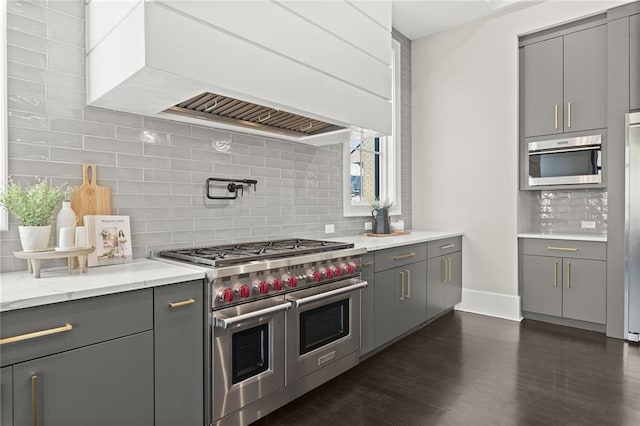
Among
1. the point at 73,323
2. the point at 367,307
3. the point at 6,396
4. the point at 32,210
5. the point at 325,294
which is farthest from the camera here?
the point at 367,307

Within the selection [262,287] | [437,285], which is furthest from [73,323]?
[437,285]

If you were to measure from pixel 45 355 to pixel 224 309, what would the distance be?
0.74 m

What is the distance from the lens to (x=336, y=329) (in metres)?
2.61

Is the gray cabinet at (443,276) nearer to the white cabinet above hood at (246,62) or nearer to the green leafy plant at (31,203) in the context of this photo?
the white cabinet above hood at (246,62)

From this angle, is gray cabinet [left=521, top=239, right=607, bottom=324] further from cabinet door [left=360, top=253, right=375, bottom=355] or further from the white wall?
cabinet door [left=360, top=253, right=375, bottom=355]

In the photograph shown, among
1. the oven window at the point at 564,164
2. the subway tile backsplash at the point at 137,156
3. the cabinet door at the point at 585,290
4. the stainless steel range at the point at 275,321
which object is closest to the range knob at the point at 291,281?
the stainless steel range at the point at 275,321

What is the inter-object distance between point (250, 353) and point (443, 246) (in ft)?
8.38

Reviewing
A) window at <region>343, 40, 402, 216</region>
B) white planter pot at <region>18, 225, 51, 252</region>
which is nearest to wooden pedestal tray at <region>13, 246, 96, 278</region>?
white planter pot at <region>18, 225, 51, 252</region>

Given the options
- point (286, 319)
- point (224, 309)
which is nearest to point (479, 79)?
point (286, 319)

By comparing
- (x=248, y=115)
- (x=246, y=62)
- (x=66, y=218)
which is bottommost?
(x=66, y=218)

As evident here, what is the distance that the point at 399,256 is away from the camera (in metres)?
3.23

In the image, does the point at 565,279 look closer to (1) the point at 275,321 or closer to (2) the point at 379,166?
(2) the point at 379,166

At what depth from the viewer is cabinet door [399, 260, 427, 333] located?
330 cm

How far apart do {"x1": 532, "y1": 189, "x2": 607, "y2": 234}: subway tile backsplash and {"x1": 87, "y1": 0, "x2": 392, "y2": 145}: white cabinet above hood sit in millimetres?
2394
